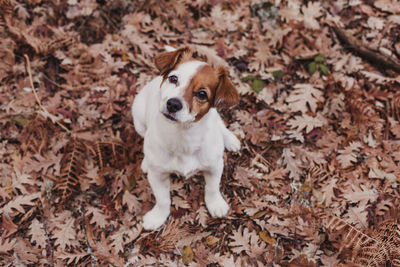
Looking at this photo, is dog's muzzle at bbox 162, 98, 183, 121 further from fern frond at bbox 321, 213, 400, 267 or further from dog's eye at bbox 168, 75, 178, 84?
fern frond at bbox 321, 213, 400, 267

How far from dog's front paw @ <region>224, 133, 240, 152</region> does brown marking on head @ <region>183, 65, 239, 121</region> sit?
1556 millimetres

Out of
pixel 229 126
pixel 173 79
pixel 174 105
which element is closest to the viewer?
pixel 174 105

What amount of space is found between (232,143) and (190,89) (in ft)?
6.01

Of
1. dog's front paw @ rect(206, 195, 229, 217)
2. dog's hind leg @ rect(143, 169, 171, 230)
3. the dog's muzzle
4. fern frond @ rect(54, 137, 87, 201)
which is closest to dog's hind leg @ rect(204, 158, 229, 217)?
dog's front paw @ rect(206, 195, 229, 217)

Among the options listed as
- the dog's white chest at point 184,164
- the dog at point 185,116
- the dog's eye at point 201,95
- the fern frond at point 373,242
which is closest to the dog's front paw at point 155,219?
the dog at point 185,116

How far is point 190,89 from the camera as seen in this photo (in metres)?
2.61

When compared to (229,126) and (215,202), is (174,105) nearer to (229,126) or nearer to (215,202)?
(215,202)

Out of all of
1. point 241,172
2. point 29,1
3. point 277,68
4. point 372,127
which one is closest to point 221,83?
point 241,172

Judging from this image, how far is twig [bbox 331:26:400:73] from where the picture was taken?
4.88 m

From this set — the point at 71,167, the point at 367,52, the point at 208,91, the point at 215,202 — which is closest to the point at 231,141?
the point at 215,202

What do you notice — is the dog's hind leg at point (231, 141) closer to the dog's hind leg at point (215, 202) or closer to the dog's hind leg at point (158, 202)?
the dog's hind leg at point (215, 202)

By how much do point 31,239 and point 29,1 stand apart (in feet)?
12.4

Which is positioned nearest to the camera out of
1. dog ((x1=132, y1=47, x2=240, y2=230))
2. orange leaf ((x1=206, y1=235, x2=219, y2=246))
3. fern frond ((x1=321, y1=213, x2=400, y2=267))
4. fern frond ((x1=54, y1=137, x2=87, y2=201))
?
dog ((x1=132, y1=47, x2=240, y2=230))

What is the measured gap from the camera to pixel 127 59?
5094 millimetres
